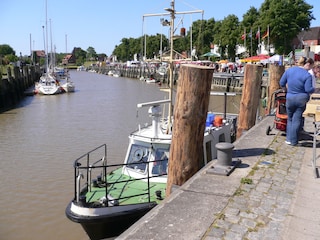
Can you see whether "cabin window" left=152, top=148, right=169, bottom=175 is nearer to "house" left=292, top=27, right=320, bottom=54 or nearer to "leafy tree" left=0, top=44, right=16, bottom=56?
"house" left=292, top=27, right=320, bottom=54

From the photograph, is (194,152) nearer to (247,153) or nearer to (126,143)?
(247,153)

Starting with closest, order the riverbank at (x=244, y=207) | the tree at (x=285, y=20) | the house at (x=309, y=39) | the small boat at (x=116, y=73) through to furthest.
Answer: the riverbank at (x=244, y=207) < the tree at (x=285, y=20) < the house at (x=309, y=39) < the small boat at (x=116, y=73)

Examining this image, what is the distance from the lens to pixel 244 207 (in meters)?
4.89

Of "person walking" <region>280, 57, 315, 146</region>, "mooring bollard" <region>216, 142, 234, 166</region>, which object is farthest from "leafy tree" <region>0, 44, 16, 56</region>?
"mooring bollard" <region>216, 142, 234, 166</region>

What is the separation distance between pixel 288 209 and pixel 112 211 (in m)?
3.66

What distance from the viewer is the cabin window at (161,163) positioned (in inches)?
337

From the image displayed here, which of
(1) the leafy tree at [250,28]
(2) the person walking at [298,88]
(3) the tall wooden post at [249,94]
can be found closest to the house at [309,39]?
(1) the leafy tree at [250,28]

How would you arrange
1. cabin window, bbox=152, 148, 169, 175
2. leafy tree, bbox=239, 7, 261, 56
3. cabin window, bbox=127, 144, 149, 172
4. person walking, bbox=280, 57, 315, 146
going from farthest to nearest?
leafy tree, bbox=239, 7, 261, 56, cabin window, bbox=127, 144, 149, 172, cabin window, bbox=152, 148, 169, 175, person walking, bbox=280, 57, 315, 146

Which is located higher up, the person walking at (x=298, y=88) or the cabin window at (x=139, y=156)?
the person walking at (x=298, y=88)

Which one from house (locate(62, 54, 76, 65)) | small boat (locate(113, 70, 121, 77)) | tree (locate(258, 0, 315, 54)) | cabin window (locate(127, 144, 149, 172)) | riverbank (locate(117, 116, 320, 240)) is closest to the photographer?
riverbank (locate(117, 116, 320, 240))

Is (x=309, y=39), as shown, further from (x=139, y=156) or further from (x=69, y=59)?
(x=69, y=59)

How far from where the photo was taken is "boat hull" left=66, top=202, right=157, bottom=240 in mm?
7160

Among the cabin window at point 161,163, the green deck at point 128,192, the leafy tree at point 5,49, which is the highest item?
the leafy tree at point 5,49

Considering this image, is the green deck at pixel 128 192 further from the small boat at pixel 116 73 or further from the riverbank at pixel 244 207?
the small boat at pixel 116 73
